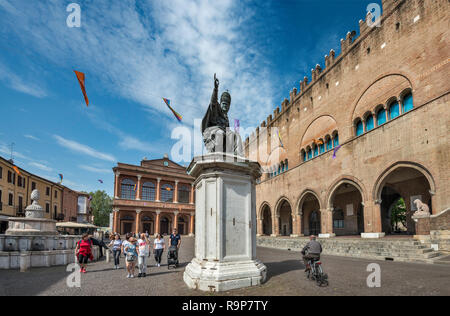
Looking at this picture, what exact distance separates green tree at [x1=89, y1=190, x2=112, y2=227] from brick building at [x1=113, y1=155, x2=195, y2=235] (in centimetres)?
2586

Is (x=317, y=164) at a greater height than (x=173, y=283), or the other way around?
(x=317, y=164)

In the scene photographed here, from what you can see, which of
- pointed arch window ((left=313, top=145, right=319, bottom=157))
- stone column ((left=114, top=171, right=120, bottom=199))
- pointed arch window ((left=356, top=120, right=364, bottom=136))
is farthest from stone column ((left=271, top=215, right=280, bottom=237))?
stone column ((left=114, top=171, right=120, bottom=199))

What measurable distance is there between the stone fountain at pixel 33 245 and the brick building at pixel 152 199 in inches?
1026

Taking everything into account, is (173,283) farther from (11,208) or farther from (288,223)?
(11,208)

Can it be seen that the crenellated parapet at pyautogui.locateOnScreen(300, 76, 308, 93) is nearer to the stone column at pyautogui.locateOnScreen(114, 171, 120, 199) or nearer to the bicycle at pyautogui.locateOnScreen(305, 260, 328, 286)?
the bicycle at pyautogui.locateOnScreen(305, 260, 328, 286)

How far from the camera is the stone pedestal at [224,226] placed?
5.22m

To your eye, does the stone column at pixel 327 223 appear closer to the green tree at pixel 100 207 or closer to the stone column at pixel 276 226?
the stone column at pixel 276 226

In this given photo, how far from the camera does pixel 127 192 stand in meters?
38.2

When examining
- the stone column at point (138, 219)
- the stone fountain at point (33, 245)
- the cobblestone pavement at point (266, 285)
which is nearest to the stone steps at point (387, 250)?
the cobblestone pavement at point (266, 285)

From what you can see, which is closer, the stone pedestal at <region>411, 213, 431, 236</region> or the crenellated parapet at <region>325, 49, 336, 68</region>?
the stone pedestal at <region>411, 213, 431, 236</region>

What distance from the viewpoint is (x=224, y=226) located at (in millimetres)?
5535

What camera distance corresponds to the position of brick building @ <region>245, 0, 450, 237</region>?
12.5 metres
